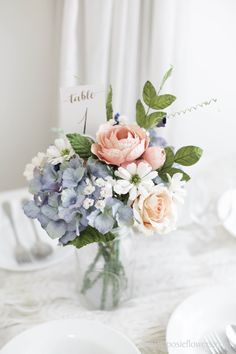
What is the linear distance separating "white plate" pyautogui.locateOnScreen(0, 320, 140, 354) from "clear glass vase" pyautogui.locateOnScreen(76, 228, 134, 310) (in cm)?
13

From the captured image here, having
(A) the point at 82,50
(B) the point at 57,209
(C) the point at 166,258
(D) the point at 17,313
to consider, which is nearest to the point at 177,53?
(A) the point at 82,50

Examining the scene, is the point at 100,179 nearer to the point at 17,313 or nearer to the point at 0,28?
the point at 17,313

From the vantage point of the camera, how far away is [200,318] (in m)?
0.89

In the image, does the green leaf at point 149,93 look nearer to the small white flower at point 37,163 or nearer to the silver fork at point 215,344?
the small white flower at point 37,163

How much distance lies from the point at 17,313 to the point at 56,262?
162mm

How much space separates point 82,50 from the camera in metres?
1.23

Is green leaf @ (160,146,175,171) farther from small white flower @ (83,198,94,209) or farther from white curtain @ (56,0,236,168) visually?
white curtain @ (56,0,236,168)

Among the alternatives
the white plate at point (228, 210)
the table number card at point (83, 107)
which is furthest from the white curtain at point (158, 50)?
the table number card at point (83, 107)

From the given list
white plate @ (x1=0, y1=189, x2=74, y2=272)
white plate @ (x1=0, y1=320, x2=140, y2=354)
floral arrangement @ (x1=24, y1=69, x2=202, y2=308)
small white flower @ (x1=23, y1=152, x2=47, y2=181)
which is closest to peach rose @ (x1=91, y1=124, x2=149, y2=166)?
floral arrangement @ (x1=24, y1=69, x2=202, y2=308)

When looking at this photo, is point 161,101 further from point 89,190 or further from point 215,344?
point 215,344

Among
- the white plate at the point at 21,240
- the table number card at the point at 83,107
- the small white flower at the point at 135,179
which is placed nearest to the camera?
the small white flower at the point at 135,179

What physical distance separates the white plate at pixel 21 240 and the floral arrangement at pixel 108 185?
303 mm

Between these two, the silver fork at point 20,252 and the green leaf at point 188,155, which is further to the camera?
the silver fork at point 20,252

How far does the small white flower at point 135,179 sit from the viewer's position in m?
0.74
